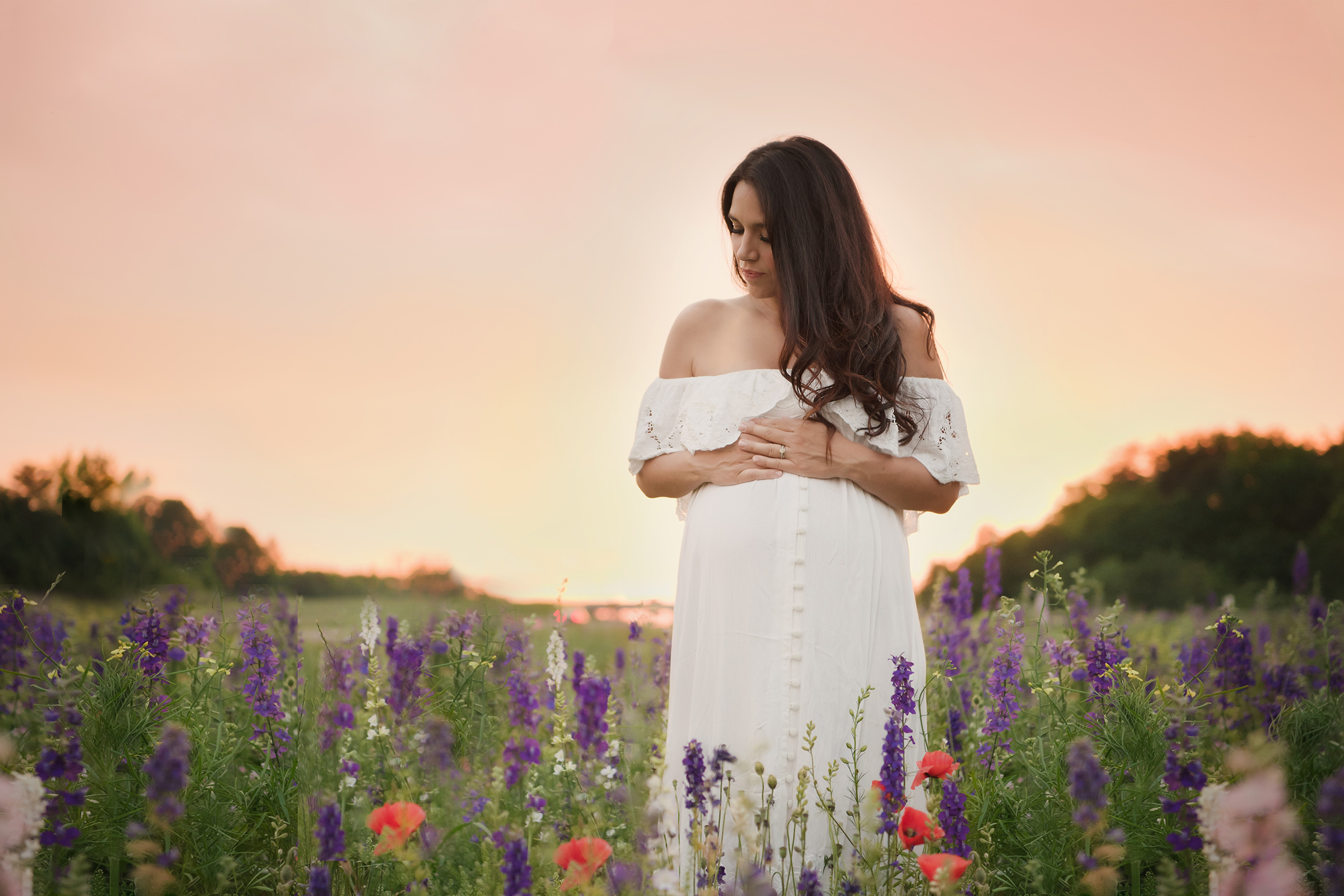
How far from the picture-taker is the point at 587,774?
3096mm

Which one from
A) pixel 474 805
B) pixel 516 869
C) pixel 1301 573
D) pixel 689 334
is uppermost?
pixel 689 334

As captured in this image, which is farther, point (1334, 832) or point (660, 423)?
point (660, 423)

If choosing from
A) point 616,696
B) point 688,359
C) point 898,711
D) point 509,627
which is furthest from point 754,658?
point 616,696

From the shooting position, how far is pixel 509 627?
136 inches

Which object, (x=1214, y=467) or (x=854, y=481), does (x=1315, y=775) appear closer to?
(x=854, y=481)

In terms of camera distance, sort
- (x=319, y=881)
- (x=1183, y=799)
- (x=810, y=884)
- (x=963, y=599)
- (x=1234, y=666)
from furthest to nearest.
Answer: (x=963, y=599), (x=1234, y=666), (x=1183, y=799), (x=810, y=884), (x=319, y=881)

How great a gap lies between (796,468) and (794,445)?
72mm

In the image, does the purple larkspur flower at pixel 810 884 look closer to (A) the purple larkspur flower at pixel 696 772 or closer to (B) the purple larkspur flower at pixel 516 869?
(A) the purple larkspur flower at pixel 696 772

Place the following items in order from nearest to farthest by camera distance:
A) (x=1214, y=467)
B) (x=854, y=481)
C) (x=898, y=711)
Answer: (x=898, y=711) < (x=854, y=481) < (x=1214, y=467)

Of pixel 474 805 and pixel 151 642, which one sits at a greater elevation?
pixel 151 642

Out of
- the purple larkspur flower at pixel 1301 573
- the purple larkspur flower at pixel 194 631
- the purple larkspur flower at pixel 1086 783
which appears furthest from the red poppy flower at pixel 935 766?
the purple larkspur flower at pixel 1301 573

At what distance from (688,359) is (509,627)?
1.28 meters

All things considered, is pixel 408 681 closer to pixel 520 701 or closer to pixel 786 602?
pixel 520 701

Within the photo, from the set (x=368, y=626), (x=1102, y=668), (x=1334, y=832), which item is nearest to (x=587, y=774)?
(x=368, y=626)
